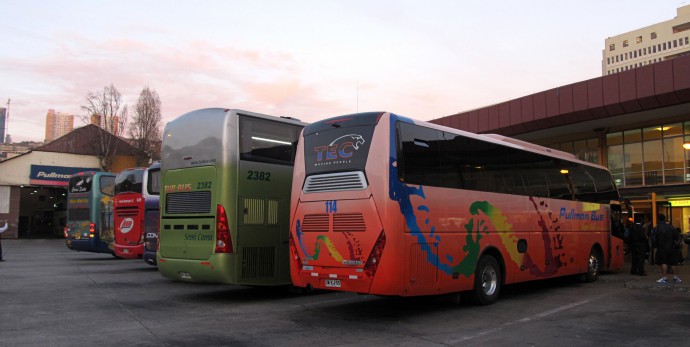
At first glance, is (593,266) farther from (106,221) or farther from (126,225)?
(106,221)

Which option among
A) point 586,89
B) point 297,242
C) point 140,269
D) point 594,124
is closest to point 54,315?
point 297,242

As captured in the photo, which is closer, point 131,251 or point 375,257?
point 375,257

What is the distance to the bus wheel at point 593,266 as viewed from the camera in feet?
46.2

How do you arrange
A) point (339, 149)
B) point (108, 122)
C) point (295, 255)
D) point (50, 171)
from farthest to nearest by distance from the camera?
point (108, 122) → point (50, 171) → point (295, 255) → point (339, 149)

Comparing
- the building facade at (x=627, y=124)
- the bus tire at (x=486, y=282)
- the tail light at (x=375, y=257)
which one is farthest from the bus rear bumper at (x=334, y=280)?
the building facade at (x=627, y=124)

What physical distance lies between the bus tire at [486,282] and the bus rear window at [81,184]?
716 inches

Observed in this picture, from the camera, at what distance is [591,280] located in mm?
14281

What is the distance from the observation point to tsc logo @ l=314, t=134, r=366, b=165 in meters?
8.64

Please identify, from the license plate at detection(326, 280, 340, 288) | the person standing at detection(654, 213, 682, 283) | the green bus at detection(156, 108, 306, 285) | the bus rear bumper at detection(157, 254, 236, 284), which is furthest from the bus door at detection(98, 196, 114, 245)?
the person standing at detection(654, 213, 682, 283)

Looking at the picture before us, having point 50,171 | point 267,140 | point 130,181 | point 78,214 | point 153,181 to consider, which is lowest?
point 78,214

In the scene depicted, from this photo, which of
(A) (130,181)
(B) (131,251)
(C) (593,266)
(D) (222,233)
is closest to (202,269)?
(D) (222,233)

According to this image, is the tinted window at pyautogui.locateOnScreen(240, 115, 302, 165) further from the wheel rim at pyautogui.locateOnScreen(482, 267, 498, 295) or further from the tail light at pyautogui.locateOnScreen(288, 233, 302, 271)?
the wheel rim at pyautogui.locateOnScreen(482, 267, 498, 295)

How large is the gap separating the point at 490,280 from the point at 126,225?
44.0 ft

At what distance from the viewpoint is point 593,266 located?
14250 millimetres
